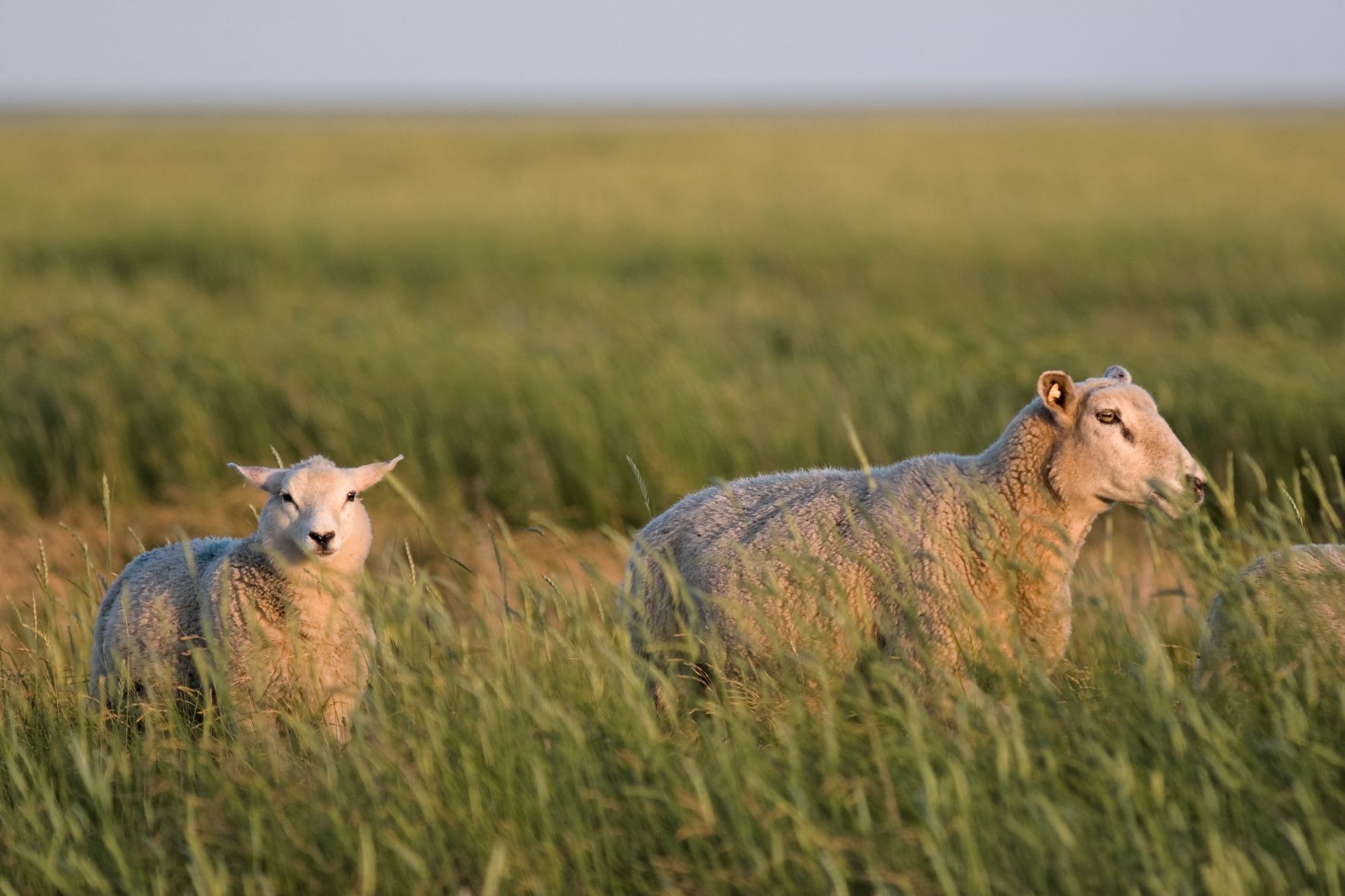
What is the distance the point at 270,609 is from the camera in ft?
12.2

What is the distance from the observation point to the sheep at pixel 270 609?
3.50m

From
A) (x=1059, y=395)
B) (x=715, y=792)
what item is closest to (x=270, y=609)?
(x=715, y=792)

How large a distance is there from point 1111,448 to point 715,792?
4.74ft

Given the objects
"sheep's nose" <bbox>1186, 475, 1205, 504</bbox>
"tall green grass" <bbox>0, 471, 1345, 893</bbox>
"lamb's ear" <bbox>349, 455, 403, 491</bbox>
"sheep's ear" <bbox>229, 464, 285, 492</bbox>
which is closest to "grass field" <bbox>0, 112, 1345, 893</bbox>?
"tall green grass" <bbox>0, 471, 1345, 893</bbox>

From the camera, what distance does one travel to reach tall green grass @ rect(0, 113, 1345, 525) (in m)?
7.19

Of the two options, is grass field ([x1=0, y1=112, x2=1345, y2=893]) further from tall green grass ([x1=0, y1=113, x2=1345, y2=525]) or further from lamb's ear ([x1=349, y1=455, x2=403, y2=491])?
lamb's ear ([x1=349, y1=455, x2=403, y2=491])

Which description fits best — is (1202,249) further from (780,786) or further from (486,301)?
(780,786)

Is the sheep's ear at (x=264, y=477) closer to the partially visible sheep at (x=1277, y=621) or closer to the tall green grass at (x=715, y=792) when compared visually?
the tall green grass at (x=715, y=792)

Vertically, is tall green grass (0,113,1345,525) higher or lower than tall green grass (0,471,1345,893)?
lower

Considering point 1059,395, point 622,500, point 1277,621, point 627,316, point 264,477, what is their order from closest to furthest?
point 1277,621
point 1059,395
point 264,477
point 622,500
point 627,316

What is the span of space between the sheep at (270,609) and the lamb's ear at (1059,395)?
1579mm

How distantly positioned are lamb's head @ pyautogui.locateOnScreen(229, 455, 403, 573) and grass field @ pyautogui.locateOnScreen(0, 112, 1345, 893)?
20 cm

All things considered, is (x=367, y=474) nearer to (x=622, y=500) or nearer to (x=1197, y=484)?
(x=1197, y=484)

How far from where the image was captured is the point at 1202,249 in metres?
16.2
